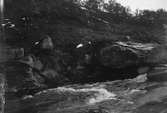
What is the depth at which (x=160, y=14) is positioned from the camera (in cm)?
3759

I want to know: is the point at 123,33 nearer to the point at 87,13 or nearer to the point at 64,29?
the point at 87,13

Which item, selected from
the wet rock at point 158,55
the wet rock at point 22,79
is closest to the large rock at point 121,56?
the wet rock at point 158,55

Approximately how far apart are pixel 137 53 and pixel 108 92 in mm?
6694

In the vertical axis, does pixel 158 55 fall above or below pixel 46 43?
below

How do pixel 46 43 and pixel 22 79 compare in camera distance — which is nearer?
pixel 22 79

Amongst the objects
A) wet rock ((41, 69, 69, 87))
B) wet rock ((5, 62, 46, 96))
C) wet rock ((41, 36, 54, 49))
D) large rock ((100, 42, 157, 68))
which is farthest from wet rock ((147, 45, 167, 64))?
wet rock ((5, 62, 46, 96))

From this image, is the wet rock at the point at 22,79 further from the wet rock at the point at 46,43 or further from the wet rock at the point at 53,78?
the wet rock at the point at 46,43

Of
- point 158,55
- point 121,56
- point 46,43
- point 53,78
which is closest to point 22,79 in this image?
point 53,78

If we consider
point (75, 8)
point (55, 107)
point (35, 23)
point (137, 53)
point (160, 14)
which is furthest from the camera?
point (160, 14)

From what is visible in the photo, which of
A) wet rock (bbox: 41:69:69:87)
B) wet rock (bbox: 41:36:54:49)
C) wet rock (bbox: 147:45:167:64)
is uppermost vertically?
wet rock (bbox: 41:36:54:49)

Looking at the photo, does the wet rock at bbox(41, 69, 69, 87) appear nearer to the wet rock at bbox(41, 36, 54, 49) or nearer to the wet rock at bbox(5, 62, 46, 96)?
the wet rock at bbox(5, 62, 46, 96)

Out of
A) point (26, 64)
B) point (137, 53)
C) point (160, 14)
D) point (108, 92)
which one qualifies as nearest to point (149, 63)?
point (137, 53)

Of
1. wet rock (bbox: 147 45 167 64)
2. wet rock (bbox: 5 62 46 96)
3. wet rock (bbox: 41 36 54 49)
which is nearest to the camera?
wet rock (bbox: 5 62 46 96)

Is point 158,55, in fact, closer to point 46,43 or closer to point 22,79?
point 46,43
